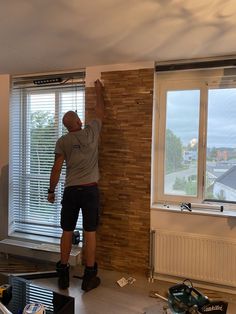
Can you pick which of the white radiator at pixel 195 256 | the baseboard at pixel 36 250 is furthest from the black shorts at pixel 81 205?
the white radiator at pixel 195 256

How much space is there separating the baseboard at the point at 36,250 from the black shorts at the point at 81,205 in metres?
0.52

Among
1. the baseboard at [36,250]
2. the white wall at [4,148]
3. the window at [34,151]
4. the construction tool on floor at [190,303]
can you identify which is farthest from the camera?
the white wall at [4,148]

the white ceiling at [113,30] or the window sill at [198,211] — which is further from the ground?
the white ceiling at [113,30]

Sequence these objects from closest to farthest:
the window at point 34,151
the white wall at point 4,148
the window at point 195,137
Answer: the window at point 195,137
the window at point 34,151
the white wall at point 4,148

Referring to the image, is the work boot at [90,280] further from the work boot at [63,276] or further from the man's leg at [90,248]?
the work boot at [63,276]

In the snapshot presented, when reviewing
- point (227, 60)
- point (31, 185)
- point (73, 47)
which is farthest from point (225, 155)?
point (31, 185)

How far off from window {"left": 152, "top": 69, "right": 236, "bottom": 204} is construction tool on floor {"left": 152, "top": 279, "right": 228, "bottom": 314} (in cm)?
99

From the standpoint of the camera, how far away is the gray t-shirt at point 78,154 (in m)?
2.65

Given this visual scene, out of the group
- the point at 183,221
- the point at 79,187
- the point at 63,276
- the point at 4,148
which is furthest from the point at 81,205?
the point at 4,148

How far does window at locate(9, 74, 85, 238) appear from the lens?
3.39m

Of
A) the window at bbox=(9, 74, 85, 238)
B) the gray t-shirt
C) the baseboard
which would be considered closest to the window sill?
the gray t-shirt

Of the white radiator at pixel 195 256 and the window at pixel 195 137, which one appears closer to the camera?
the white radiator at pixel 195 256

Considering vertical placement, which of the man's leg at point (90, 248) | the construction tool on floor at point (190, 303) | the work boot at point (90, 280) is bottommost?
the work boot at point (90, 280)

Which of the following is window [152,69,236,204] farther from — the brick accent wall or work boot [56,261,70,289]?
work boot [56,261,70,289]
